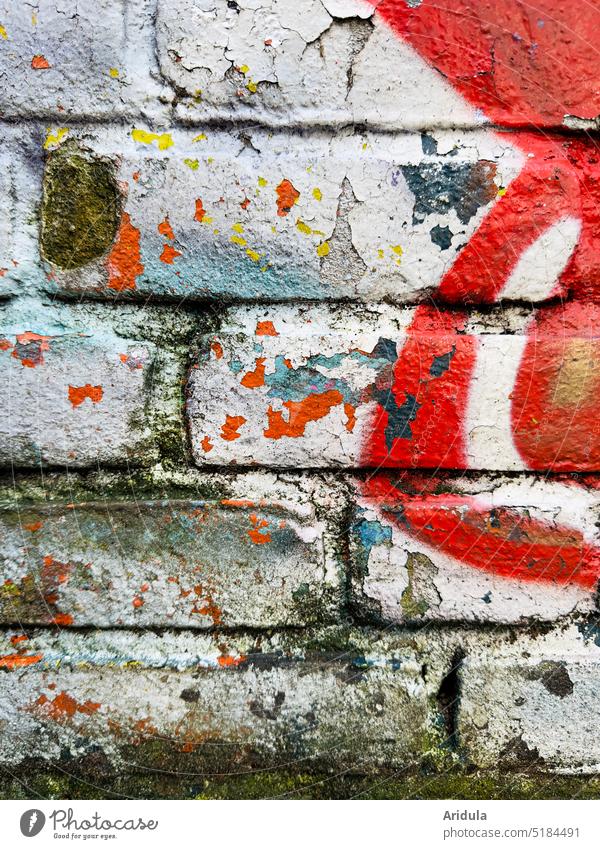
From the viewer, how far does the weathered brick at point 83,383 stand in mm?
512

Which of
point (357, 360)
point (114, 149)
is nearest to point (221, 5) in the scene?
point (114, 149)

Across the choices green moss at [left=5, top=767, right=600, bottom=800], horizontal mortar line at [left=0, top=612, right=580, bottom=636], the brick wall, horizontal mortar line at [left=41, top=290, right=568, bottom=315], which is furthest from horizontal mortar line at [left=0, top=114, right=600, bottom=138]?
green moss at [left=5, top=767, right=600, bottom=800]

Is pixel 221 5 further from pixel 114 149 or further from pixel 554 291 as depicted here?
pixel 554 291

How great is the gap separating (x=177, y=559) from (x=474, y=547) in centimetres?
25

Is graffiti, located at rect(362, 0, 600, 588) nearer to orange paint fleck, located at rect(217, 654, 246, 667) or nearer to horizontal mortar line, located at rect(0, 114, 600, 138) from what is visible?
horizontal mortar line, located at rect(0, 114, 600, 138)

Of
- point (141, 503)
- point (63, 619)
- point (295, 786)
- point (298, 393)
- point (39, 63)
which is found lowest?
point (295, 786)

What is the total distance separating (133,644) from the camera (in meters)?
0.54

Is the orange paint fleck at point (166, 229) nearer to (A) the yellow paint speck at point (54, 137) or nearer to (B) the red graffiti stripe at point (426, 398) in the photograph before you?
(A) the yellow paint speck at point (54, 137)

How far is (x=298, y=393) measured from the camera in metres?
0.52

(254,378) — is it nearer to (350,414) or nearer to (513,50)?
(350,414)

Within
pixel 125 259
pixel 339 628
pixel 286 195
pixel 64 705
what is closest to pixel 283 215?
pixel 286 195

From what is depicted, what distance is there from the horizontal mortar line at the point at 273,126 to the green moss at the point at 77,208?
0.08 feet

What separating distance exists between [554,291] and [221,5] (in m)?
0.34

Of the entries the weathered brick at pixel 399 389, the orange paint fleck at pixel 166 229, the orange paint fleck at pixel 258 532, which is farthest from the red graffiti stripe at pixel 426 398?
the orange paint fleck at pixel 166 229
